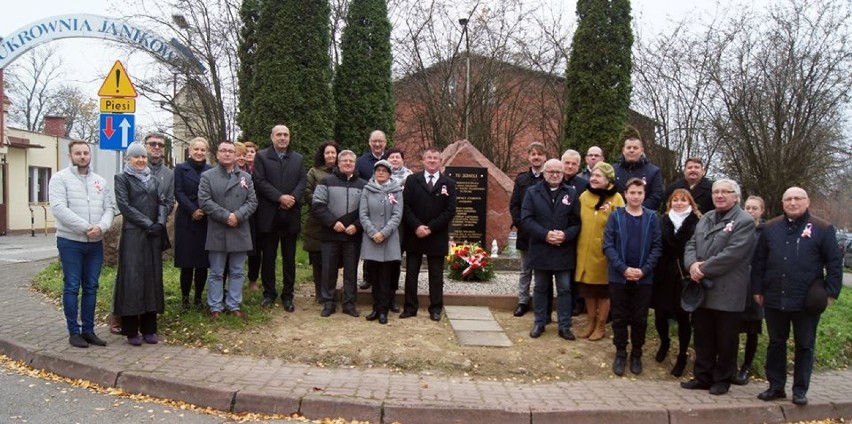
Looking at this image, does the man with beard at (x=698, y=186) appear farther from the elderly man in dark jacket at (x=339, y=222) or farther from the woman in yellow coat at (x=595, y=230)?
the elderly man in dark jacket at (x=339, y=222)

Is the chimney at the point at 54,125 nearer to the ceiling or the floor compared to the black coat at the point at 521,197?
nearer to the ceiling

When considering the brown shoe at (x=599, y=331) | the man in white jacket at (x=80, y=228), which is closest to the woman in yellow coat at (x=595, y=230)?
the brown shoe at (x=599, y=331)

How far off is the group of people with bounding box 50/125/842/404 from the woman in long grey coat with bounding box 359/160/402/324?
0.02m

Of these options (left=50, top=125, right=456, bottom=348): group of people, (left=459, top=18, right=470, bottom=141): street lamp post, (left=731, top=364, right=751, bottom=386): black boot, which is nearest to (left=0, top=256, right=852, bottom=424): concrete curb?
(left=731, top=364, right=751, bottom=386): black boot

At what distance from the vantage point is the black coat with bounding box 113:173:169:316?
636 centimetres

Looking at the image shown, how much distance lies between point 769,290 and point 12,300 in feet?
31.6

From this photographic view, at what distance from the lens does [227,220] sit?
267 inches

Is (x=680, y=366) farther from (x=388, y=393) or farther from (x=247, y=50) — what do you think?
(x=247, y=50)

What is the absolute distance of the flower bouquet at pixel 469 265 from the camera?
9.16 m

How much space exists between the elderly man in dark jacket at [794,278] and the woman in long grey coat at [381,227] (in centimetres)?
366

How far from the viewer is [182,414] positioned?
5027mm

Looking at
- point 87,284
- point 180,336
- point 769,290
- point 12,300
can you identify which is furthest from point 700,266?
point 12,300

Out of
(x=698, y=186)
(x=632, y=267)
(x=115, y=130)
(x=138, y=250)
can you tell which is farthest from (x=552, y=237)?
(x=115, y=130)

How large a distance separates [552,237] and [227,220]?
11.2 ft
